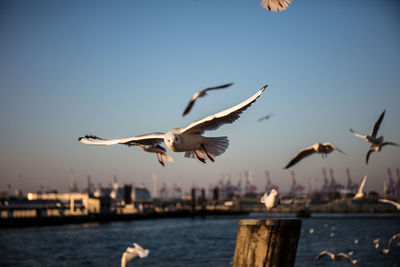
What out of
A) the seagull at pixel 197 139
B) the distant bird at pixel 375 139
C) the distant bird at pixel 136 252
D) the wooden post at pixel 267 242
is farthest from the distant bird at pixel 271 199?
the distant bird at pixel 375 139

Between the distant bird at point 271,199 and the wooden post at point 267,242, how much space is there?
1.37 meters

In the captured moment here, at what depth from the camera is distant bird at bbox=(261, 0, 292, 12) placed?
422 centimetres

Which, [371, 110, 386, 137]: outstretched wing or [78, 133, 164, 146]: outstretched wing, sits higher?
[371, 110, 386, 137]: outstretched wing

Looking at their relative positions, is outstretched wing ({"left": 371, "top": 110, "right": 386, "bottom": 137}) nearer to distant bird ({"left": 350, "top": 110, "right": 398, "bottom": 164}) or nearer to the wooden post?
distant bird ({"left": 350, "top": 110, "right": 398, "bottom": 164})

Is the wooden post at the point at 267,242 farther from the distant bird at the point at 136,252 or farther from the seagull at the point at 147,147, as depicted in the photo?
the seagull at the point at 147,147

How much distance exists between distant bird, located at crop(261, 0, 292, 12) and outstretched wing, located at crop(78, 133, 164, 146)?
198 centimetres

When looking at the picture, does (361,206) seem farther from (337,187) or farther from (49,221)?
(49,221)

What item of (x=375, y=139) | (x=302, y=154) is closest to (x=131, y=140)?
(x=302, y=154)

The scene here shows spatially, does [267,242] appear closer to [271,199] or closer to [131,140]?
[271,199]

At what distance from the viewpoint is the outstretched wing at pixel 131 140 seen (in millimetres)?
5559

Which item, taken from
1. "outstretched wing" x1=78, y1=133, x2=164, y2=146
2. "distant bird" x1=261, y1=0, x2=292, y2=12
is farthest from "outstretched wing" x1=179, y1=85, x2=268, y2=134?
"distant bird" x1=261, y1=0, x2=292, y2=12

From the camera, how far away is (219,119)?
494 cm

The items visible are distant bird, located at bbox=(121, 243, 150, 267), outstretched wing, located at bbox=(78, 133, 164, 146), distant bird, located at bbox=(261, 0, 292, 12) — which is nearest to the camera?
distant bird, located at bbox=(121, 243, 150, 267)

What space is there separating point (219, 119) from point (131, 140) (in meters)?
1.28
